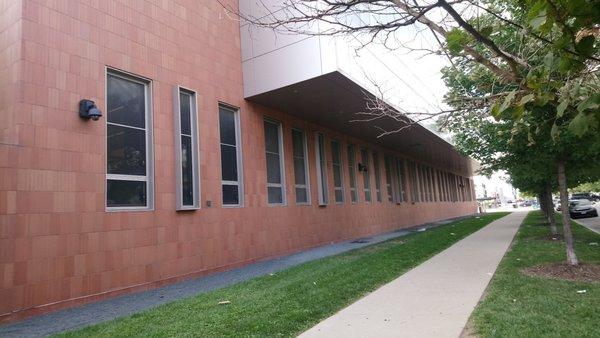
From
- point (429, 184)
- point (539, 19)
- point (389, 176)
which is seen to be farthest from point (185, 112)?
point (429, 184)

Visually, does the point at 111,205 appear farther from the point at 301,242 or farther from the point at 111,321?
the point at 301,242

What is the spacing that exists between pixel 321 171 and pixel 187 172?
680cm

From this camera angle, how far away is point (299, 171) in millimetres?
15125

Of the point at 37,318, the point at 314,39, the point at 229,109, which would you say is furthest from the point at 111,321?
the point at 314,39

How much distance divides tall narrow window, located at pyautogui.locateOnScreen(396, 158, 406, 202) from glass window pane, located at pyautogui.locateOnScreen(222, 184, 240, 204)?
580 inches

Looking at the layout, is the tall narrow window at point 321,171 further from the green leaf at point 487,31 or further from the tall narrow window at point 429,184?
the tall narrow window at point 429,184

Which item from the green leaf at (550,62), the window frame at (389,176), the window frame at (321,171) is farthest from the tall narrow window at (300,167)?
the green leaf at (550,62)

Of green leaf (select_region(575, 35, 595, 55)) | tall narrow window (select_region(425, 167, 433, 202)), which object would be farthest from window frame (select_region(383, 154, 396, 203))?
green leaf (select_region(575, 35, 595, 55))

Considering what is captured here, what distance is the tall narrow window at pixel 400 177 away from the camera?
25352 millimetres

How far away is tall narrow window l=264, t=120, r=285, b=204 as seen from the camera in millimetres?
13516

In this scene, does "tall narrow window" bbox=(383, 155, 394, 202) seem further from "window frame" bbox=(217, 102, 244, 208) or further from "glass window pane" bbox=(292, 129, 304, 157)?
"window frame" bbox=(217, 102, 244, 208)

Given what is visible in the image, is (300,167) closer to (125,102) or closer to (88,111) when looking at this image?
(125,102)

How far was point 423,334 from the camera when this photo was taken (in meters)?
5.01

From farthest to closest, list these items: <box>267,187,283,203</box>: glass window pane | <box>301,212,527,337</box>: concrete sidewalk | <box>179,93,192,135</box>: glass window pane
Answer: <box>267,187,283,203</box>: glass window pane < <box>179,93,192,135</box>: glass window pane < <box>301,212,527,337</box>: concrete sidewalk
